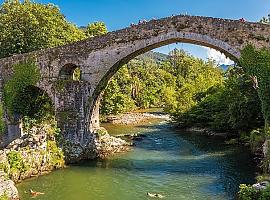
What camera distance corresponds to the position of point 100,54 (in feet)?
69.6

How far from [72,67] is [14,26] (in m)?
8.34

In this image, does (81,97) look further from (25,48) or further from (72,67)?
(25,48)

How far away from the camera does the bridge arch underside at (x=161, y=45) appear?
19.0 metres

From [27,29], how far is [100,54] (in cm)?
918

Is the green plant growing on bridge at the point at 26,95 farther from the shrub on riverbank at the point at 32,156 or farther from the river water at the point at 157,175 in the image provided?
the river water at the point at 157,175

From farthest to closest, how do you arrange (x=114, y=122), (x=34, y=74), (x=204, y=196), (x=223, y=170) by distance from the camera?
(x=114, y=122) → (x=34, y=74) → (x=223, y=170) → (x=204, y=196)

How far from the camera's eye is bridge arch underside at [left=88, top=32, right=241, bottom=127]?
1900 centimetres

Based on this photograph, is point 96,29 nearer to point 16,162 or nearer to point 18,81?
point 18,81

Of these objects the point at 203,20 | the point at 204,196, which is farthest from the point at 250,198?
the point at 203,20

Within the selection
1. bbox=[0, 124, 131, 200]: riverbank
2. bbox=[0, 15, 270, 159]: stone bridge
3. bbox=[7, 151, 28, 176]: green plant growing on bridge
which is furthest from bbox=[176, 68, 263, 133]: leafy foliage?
bbox=[7, 151, 28, 176]: green plant growing on bridge

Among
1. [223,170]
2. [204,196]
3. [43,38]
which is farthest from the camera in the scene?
[43,38]

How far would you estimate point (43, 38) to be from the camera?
92.1ft

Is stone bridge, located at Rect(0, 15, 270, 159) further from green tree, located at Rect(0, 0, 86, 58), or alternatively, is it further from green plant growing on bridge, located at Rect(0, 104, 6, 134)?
green tree, located at Rect(0, 0, 86, 58)

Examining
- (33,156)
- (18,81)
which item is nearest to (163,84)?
(18,81)
